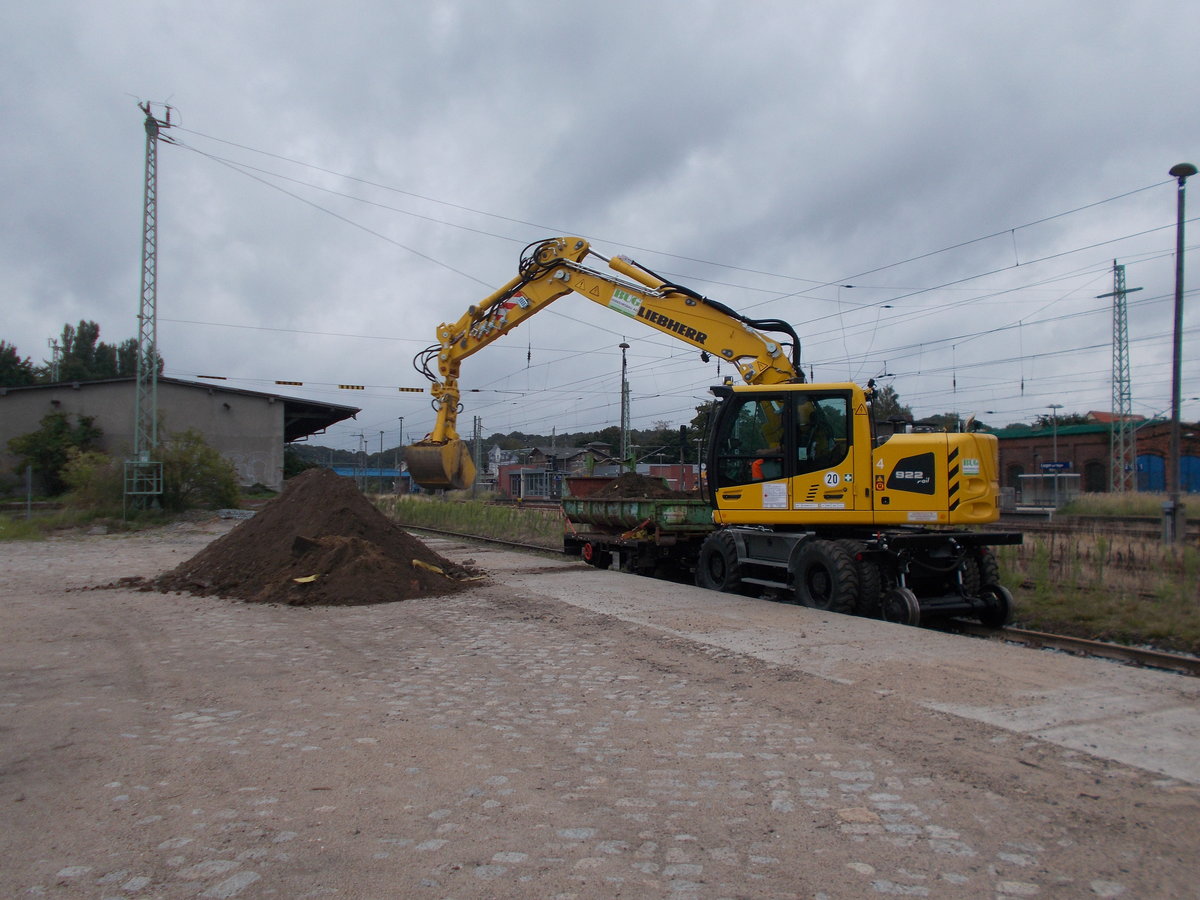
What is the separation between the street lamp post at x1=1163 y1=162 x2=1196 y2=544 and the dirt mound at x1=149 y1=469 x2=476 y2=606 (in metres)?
11.3

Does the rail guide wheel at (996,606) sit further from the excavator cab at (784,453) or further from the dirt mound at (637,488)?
the dirt mound at (637,488)

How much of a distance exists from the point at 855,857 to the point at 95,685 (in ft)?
20.0

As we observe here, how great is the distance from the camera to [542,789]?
432cm

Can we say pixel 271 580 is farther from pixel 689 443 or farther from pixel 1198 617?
pixel 1198 617

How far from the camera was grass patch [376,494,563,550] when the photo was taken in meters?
22.5

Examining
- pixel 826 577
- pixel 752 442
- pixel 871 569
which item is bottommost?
pixel 826 577

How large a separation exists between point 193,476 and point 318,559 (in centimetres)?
1966

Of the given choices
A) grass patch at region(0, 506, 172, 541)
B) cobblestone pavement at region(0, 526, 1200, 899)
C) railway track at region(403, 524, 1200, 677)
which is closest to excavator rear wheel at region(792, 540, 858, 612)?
railway track at region(403, 524, 1200, 677)

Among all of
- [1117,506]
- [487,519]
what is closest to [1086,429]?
[1117,506]

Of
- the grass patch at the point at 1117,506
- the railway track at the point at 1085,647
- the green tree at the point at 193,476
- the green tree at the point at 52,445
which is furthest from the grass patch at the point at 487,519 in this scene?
the grass patch at the point at 1117,506

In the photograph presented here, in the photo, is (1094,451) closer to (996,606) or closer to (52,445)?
(996,606)

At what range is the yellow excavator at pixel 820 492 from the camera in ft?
30.6

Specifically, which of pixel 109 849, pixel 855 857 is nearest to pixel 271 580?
→ pixel 109 849

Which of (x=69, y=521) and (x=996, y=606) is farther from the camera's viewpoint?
(x=69, y=521)
